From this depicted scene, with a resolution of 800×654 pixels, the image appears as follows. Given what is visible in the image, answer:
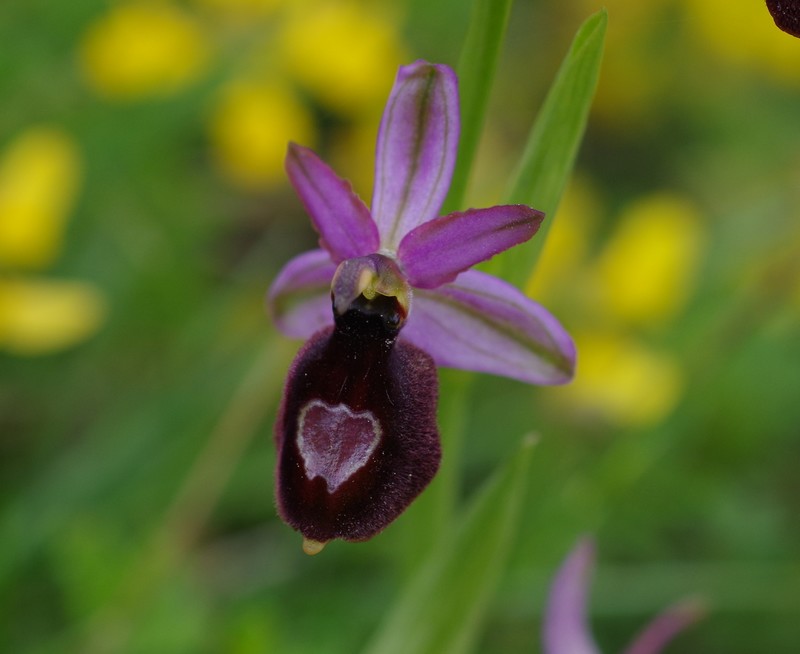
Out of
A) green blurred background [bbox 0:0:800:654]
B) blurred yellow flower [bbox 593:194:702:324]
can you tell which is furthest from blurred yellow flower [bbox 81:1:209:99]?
blurred yellow flower [bbox 593:194:702:324]

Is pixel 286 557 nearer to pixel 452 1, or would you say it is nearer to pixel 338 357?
pixel 338 357

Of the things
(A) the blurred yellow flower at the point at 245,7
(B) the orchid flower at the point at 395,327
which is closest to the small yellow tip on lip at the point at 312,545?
(B) the orchid flower at the point at 395,327

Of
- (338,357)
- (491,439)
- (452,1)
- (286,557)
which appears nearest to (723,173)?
(452,1)

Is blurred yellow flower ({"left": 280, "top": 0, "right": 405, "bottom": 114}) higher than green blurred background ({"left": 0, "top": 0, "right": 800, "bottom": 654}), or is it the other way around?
blurred yellow flower ({"left": 280, "top": 0, "right": 405, "bottom": 114})

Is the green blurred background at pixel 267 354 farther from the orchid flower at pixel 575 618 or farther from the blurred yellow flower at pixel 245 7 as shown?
the orchid flower at pixel 575 618

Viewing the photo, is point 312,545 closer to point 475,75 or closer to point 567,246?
point 475,75

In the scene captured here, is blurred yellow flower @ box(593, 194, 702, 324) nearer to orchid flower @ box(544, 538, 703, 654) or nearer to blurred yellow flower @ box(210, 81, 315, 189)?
blurred yellow flower @ box(210, 81, 315, 189)
